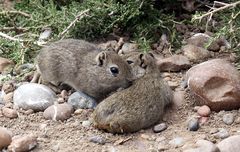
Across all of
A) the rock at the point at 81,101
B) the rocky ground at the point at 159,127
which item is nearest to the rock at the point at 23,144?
the rocky ground at the point at 159,127

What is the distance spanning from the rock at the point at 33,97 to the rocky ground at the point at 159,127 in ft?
0.11

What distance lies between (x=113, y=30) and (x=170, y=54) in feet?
2.93

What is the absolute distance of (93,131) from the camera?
5.14 meters

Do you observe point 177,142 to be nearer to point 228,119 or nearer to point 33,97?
point 228,119

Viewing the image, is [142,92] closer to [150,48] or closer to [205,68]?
[205,68]

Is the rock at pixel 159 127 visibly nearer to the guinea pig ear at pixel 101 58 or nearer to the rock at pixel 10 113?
the guinea pig ear at pixel 101 58

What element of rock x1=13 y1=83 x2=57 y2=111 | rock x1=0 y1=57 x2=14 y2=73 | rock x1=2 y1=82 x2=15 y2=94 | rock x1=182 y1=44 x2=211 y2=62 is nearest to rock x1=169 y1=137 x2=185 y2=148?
rock x1=13 y1=83 x2=57 y2=111

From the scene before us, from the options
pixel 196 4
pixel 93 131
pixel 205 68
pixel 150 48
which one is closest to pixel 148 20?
pixel 150 48

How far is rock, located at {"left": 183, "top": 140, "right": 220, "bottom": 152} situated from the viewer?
450 cm

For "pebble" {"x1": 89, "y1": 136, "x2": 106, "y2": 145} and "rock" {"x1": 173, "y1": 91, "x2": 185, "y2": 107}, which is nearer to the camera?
"pebble" {"x1": 89, "y1": 136, "x2": 106, "y2": 145}

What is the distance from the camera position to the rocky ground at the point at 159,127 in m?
4.85

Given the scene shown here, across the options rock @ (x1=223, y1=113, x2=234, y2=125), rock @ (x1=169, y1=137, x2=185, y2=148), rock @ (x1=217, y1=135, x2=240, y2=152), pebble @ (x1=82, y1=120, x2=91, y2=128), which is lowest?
rock @ (x1=169, y1=137, x2=185, y2=148)

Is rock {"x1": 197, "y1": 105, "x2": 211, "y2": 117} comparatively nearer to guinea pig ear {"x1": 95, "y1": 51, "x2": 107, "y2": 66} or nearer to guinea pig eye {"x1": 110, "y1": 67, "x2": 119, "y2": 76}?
guinea pig eye {"x1": 110, "y1": 67, "x2": 119, "y2": 76}

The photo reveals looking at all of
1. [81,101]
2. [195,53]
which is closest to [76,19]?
[81,101]
